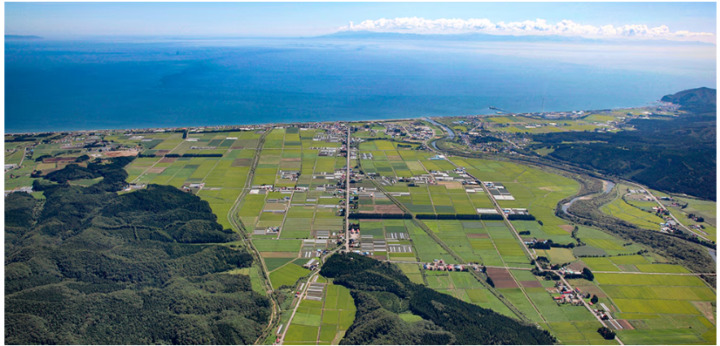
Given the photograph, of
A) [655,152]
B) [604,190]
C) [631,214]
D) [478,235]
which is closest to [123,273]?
[478,235]

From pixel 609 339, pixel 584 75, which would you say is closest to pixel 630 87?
pixel 584 75

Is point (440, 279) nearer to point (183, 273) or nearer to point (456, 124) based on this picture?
Result: point (183, 273)

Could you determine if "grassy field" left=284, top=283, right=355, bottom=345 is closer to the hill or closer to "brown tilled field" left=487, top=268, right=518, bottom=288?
"brown tilled field" left=487, top=268, right=518, bottom=288

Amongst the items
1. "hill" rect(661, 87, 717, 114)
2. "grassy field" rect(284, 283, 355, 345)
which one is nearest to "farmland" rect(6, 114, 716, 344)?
"grassy field" rect(284, 283, 355, 345)

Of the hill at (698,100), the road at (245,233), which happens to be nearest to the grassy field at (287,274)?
the road at (245,233)

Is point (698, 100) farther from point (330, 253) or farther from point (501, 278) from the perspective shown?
point (330, 253)

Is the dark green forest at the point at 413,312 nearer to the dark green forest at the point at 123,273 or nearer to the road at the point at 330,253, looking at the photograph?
the road at the point at 330,253

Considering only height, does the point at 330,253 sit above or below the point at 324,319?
above
